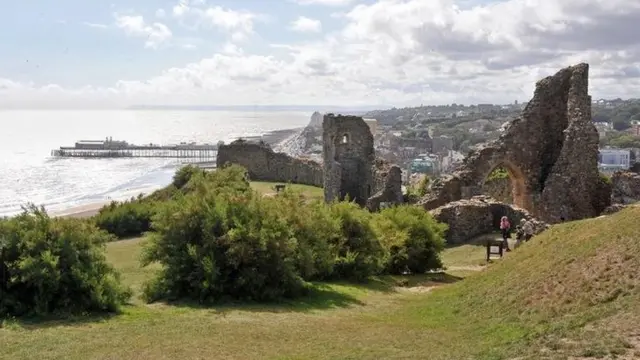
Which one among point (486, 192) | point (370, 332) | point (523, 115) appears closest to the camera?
point (370, 332)

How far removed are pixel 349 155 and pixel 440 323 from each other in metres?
28.5

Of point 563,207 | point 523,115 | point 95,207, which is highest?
point 523,115

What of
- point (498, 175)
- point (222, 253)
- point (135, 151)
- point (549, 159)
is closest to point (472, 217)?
point (549, 159)

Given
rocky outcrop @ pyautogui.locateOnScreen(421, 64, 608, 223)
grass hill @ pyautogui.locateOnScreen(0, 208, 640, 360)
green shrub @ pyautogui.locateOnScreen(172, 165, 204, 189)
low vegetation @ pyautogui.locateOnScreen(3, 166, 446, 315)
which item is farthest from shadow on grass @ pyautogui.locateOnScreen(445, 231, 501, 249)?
green shrub @ pyautogui.locateOnScreen(172, 165, 204, 189)

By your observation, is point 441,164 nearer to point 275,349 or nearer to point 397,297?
point 397,297

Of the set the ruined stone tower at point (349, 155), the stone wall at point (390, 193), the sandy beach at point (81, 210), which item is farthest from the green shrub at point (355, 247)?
the sandy beach at point (81, 210)

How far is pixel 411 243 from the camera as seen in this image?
74.3 feet

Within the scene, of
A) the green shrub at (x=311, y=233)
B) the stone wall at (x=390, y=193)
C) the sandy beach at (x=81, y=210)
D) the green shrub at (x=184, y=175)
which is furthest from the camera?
the sandy beach at (x=81, y=210)

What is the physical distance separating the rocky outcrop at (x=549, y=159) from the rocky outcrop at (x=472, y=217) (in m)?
2.89

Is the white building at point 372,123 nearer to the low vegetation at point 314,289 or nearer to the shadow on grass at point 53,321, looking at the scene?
the low vegetation at point 314,289

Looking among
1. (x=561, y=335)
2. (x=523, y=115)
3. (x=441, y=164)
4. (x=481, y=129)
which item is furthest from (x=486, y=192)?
(x=481, y=129)

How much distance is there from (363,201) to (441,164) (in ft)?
243

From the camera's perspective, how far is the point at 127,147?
135500 millimetres

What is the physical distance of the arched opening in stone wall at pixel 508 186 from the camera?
32.5 m
